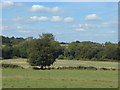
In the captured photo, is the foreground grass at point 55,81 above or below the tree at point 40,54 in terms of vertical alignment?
below

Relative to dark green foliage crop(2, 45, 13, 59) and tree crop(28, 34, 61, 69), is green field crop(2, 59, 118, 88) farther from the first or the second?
dark green foliage crop(2, 45, 13, 59)

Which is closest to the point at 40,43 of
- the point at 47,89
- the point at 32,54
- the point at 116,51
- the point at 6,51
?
the point at 32,54

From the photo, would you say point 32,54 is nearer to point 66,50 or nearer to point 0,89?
point 0,89

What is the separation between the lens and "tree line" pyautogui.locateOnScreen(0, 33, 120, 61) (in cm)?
4341

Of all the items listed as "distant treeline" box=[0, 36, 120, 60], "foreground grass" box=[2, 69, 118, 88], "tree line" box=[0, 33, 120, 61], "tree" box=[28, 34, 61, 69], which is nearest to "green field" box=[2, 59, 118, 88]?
"foreground grass" box=[2, 69, 118, 88]

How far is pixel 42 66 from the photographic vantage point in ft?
143

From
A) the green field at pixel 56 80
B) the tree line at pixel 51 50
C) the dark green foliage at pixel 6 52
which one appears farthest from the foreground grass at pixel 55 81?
the dark green foliage at pixel 6 52

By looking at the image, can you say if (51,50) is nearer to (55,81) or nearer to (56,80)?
(56,80)

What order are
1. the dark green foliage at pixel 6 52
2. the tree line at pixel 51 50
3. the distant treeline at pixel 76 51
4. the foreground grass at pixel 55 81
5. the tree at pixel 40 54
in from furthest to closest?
the distant treeline at pixel 76 51 < the dark green foliage at pixel 6 52 < the tree line at pixel 51 50 < the tree at pixel 40 54 < the foreground grass at pixel 55 81

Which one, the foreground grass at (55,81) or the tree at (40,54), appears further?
the tree at (40,54)

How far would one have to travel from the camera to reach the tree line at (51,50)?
4341 cm

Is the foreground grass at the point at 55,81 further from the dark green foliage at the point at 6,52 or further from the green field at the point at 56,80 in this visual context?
the dark green foliage at the point at 6,52

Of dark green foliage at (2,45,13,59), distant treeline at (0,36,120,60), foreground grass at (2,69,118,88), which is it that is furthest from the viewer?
distant treeline at (0,36,120,60)

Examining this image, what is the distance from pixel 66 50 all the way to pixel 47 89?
67037mm
